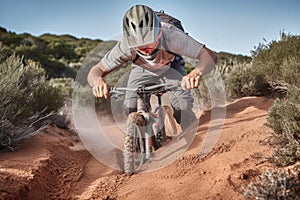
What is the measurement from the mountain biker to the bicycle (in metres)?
0.27

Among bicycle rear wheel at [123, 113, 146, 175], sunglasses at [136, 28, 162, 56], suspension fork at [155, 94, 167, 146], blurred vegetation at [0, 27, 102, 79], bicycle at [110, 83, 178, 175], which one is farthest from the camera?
blurred vegetation at [0, 27, 102, 79]

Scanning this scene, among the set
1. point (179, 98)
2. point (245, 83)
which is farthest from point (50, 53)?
point (179, 98)

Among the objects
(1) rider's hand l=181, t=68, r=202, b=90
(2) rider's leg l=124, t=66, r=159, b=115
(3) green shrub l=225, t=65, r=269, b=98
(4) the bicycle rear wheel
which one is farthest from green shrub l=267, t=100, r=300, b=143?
(3) green shrub l=225, t=65, r=269, b=98

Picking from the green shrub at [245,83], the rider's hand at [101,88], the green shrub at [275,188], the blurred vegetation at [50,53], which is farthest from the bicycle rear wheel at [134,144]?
the blurred vegetation at [50,53]

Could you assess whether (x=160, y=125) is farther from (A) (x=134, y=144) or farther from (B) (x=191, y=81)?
(B) (x=191, y=81)

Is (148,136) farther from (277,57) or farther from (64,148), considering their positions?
(277,57)

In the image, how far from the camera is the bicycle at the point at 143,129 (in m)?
3.78

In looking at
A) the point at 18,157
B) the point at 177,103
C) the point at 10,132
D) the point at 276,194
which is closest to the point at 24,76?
the point at 10,132

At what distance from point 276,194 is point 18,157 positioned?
3.37 meters

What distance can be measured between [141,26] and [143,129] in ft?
4.30

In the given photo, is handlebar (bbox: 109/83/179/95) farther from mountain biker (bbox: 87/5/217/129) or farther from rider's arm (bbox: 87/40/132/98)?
rider's arm (bbox: 87/40/132/98)

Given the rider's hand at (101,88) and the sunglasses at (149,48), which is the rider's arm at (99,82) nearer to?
the rider's hand at (101,88)

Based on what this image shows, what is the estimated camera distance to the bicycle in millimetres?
3780

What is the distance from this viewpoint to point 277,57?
6762 mm
